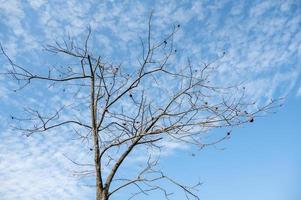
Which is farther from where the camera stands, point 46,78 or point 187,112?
point 46,78

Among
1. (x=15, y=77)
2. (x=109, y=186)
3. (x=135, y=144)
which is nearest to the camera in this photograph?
(x=109, y=186)

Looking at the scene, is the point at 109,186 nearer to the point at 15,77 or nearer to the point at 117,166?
the point at 117,166

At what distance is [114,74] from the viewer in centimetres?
653

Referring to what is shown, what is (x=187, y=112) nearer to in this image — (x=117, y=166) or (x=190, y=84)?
(x=190, y=84)

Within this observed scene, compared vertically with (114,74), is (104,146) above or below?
below

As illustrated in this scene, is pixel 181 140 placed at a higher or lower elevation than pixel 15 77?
lower

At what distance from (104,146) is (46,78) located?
1.45 metres

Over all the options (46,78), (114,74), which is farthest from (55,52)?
(114,74)

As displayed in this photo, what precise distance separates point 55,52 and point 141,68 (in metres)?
1.36

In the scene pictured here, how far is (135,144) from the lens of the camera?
5.87 metres

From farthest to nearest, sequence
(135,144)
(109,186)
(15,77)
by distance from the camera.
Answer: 1. (15,77)
2. (135,144)
3. (109,186)

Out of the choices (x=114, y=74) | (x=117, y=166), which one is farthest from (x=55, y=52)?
(x=117, y=166)

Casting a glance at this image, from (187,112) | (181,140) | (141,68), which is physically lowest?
(181,140)

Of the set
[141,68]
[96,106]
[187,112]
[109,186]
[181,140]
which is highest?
[141,68]
